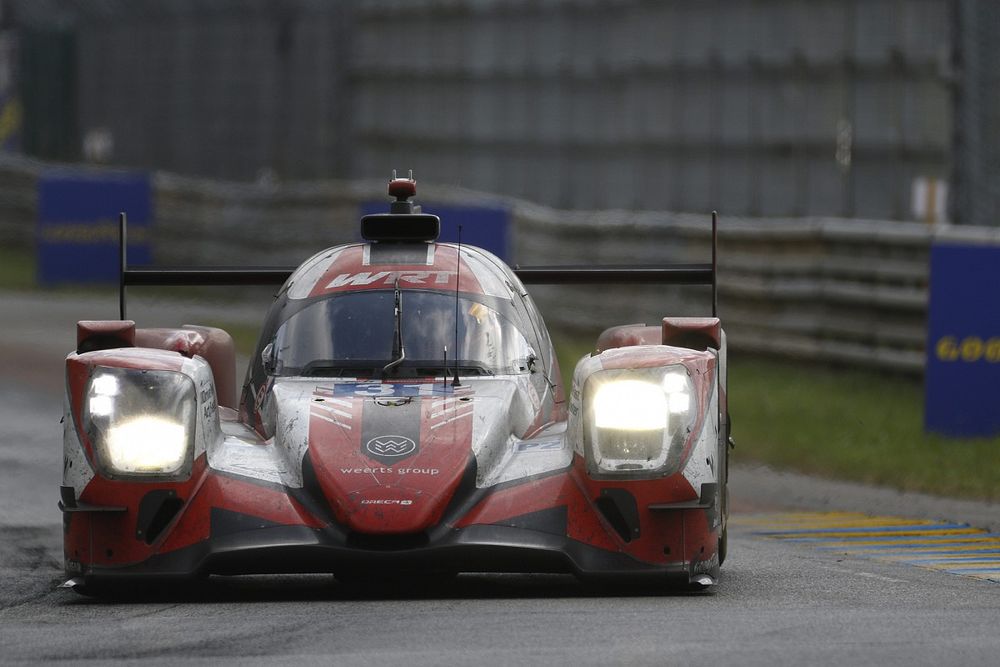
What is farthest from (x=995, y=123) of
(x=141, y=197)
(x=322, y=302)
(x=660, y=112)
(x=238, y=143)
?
(x=238, y=143)

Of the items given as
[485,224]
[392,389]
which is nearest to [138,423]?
[392,389]

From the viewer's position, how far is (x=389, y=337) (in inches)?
353

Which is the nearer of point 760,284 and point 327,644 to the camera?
point 327,644

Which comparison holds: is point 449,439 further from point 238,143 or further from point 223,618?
point 238,143

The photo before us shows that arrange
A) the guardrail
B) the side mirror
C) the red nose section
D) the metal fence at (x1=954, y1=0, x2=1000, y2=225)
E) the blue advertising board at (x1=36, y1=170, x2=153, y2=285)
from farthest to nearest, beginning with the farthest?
the blue advertising board at (x1=36, y1=170, x2=153, y2=285) → the metal fence at (x1=954, y1=0, x2=1000, y2=225) → the guardrail → the side mirror → the red nose section

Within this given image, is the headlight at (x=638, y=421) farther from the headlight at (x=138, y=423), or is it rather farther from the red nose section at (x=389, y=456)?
the headlight at (x=138, y=423)

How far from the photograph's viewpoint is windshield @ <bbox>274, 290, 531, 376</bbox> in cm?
891

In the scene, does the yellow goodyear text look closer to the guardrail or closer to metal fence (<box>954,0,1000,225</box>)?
the guardrail

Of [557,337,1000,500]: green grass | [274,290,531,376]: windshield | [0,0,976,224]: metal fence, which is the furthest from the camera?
[0,0,976,224]: metal fence

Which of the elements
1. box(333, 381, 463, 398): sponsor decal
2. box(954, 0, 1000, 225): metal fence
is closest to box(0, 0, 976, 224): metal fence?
box(954, 0, 1000, 225): metal fence

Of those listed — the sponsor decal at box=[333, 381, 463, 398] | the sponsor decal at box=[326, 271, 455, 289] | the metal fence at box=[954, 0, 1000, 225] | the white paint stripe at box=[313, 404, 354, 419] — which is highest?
the metal fence at box=[954, 0, 1000, 225]

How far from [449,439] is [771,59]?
1735cm

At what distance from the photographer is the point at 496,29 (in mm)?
29969

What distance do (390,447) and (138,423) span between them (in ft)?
3.07
